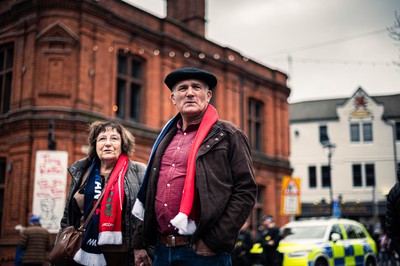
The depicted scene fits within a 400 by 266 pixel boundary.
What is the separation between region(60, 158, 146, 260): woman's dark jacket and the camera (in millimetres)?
A: 4594

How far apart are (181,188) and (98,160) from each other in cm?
189

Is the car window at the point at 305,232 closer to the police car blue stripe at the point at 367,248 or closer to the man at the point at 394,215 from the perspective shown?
the police car blue stripe at the point at 367,248

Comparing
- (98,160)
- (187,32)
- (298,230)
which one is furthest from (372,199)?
(98,160)

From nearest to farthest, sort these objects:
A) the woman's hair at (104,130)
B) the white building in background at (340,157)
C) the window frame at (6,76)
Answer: the woman's hair at (104,130), the window frame at (6,76), the white building in background at (340,157)

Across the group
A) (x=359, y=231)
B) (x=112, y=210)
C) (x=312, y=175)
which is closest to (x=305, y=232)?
(x=359, y=231)

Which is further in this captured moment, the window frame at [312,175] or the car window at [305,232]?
the window frame at [312,175]

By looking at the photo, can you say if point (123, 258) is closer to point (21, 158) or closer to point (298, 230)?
point (298, 230)

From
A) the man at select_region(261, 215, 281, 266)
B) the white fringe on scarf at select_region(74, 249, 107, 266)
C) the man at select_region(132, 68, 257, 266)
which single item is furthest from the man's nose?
the man at select_region(261, 215, 281, 266)

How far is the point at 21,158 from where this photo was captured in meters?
16.2

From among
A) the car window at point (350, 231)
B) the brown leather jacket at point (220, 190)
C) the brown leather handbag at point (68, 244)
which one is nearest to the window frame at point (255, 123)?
the car window at point (350, 231)

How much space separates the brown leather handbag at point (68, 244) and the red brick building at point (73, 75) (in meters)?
11.7

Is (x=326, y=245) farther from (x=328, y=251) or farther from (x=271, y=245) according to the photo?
(x=271, y=245)

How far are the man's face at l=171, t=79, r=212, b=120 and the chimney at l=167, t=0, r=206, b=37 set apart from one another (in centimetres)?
2169

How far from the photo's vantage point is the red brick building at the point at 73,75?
16.1 m
